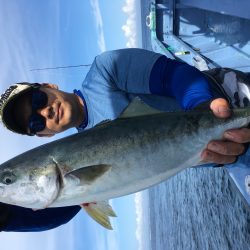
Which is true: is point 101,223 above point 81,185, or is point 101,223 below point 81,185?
below

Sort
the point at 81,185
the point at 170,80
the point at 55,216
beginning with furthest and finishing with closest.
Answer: the point at 55,216, the point at 170,80, the point at 81,185


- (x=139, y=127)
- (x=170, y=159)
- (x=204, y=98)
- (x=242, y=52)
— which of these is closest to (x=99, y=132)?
(x=139, y=127)

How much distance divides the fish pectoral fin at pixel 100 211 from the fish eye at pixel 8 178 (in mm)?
597

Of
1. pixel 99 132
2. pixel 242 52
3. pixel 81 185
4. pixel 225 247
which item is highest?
pixel 99 132

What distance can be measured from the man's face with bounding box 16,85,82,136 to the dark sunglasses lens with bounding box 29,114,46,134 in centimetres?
4

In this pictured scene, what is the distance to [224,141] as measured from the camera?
9.89 feet

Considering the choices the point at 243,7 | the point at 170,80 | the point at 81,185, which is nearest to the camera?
the point at 81,185

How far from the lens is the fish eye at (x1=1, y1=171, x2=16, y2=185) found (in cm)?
305

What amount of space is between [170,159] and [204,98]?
2.10ft

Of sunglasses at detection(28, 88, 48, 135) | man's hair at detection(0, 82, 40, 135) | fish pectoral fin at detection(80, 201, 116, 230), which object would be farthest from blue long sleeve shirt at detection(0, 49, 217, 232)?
fish pectoral fin at detection(80, 201, 116, 230)

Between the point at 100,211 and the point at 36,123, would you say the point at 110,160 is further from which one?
the point at 36,123

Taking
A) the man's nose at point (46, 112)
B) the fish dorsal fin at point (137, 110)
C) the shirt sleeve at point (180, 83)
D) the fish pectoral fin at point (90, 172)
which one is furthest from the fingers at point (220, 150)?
the man's nose at point (46, 112)

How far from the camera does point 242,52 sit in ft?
31.9

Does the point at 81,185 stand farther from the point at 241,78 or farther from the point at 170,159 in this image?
the point at 241,78
